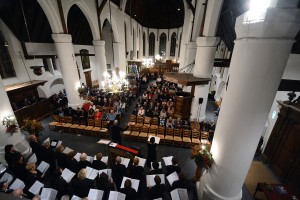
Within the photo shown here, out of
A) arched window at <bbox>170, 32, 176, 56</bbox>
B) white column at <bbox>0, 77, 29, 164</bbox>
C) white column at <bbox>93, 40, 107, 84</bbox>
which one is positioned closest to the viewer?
white column at <bbox>0, 77, 29, 164</bbox>

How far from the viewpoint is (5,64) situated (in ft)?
32.3

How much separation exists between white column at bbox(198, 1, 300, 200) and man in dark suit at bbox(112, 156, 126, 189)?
2.59m

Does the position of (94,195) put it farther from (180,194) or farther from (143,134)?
(143,134)

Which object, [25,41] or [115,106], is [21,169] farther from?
[25,41]

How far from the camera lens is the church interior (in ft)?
9.59

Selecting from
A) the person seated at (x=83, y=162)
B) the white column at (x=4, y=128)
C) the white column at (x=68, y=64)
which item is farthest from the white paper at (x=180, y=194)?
the white column at (x=68, y=64)

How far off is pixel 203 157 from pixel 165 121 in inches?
176

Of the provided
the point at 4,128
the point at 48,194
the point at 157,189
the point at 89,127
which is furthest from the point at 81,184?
the point at 89,127

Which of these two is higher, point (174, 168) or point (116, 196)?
point (116, 196)

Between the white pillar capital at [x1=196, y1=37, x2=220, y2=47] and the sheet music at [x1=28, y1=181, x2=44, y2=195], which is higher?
the white pillar capital at [x1=196, y1=37, x2=220, y2=47]

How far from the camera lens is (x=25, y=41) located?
1055cm

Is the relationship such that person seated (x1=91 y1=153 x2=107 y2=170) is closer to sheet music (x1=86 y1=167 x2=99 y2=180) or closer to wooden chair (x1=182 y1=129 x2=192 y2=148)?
sheet music (x1=86 y1=167 x2=99 y2=180)

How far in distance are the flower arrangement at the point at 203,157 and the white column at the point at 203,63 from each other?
4755 mm

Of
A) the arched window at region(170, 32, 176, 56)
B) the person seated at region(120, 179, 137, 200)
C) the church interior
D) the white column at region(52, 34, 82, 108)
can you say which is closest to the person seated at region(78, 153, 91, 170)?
the church interior
